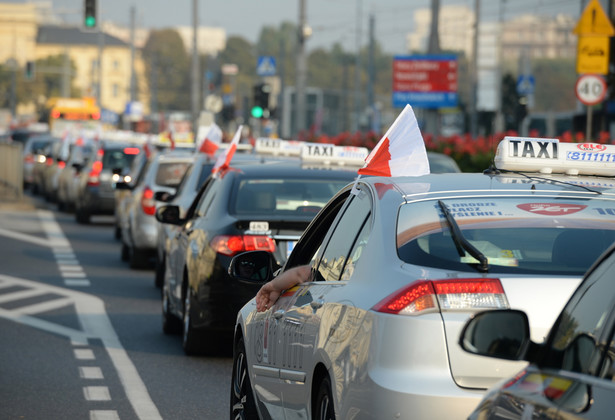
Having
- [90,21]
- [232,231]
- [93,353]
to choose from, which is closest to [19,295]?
[93,353]

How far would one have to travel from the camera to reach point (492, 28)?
143250mm

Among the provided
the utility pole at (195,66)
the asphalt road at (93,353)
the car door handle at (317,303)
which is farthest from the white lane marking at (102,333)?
the utility pole at (195,66)

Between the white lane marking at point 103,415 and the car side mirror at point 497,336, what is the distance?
5.37 m

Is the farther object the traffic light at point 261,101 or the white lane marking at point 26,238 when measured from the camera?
the traffic light at point 261,101

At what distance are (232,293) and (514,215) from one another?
5.78 metres

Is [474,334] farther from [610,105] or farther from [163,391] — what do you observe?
[610,105]

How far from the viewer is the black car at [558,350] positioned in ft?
10.9

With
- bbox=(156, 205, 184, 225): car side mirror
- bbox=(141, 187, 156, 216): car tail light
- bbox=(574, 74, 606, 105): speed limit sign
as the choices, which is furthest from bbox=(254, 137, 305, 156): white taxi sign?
bbox=(574, 74, 606, 105): speed limit sign

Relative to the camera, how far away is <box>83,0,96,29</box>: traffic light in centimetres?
4166

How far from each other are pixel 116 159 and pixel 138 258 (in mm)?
11290

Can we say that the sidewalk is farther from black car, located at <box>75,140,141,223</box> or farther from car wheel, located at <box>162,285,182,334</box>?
car wheel, located at <box>162,285,182,334</box>

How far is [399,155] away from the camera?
6.65 metres

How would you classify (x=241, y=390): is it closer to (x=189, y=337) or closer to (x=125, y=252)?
(x=189, y=337)

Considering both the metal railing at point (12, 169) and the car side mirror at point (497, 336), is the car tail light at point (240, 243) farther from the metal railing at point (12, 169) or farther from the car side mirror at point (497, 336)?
the metal railing at point (12, 169)
